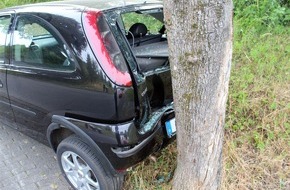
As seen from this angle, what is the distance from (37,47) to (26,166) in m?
1.33

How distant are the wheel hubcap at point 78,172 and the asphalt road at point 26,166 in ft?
0.86

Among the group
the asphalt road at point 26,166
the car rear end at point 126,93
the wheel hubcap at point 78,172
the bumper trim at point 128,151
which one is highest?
the car rear end at point 126,93

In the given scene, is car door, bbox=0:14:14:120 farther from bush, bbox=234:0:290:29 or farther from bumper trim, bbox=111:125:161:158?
bush, bbox=234:0:290:29

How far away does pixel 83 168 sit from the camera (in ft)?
7.75

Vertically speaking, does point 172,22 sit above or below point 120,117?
above

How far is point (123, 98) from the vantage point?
6.57 feet

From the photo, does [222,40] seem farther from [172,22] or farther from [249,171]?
[249,171]

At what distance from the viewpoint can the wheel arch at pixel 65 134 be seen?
214 cm

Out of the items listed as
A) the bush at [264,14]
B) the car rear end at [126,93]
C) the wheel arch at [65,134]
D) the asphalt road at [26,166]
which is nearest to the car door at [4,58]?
the asphalt road at [26,166]

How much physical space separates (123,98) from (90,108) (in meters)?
0.30

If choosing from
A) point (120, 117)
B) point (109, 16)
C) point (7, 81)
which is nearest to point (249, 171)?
point (120, 117)

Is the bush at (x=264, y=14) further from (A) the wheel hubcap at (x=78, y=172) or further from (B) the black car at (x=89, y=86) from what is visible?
(A) the wheel hubcap at (x=78, y=172)

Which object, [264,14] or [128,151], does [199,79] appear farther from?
[264,14]

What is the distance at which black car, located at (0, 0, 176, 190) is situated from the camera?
2027mm
